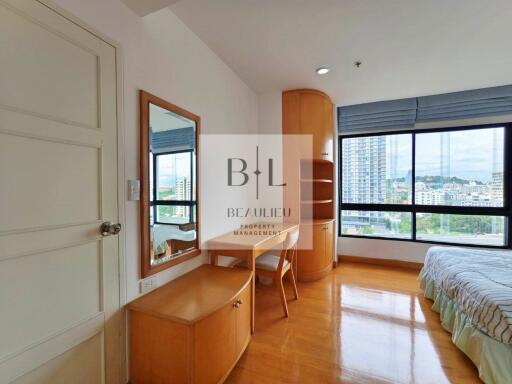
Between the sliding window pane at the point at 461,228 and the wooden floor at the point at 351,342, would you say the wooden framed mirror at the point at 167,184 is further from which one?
the sliding window pane at the point at 461,228

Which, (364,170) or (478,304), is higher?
(364,170)

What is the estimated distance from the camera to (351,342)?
195 centimetres

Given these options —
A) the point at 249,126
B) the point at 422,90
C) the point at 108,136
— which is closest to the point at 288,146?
the point at 249,126

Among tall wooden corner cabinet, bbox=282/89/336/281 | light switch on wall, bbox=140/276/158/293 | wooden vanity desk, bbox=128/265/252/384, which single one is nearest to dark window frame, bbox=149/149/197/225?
light switch on wall, bbox=140/276/158/293

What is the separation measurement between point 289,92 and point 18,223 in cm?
308

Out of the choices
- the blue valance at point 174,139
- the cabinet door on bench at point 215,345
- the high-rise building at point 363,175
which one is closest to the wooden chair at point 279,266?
the cabinet door on bench at point 215,345

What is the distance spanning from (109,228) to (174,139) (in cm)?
84

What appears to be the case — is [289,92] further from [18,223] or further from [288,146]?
[18,223]

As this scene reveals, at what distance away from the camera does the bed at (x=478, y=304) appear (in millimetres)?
1465

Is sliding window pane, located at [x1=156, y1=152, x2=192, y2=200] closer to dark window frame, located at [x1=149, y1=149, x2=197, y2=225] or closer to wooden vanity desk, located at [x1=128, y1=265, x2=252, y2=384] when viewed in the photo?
dark window frame, located at [x1=149, y1=149, x2=197, y2=225]

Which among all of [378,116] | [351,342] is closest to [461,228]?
[378,116]

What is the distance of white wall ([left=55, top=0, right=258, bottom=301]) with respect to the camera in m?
1.43

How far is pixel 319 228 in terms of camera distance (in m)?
3.32

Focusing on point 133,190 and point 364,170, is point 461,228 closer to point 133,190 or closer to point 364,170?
point 364,170
